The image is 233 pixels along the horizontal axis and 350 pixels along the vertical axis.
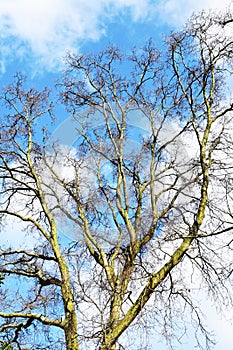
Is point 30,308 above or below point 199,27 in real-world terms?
below

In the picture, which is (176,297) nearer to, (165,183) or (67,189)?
(165,183)

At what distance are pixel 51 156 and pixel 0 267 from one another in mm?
3033

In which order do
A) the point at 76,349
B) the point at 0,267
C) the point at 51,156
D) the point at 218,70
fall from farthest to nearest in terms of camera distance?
the point at 51,156 → the point at 218,70 → the point at 0,267 → the point at 76,349

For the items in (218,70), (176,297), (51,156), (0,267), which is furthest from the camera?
(51,156)

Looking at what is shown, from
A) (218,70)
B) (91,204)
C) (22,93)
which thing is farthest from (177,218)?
(22,93)

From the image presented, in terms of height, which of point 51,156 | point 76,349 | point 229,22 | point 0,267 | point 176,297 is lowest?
point 76,349

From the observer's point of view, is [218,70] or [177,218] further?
[218,70]

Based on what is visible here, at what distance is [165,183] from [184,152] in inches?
31.2

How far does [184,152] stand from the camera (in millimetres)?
13000

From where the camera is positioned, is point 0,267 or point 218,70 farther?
point 218,70

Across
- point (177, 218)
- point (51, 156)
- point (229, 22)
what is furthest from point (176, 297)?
point (229, 22)

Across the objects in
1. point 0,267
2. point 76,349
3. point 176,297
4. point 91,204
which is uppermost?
point 91,204

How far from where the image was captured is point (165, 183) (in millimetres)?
13062

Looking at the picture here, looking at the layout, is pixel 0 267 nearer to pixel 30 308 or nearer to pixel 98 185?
pixel 30 308
